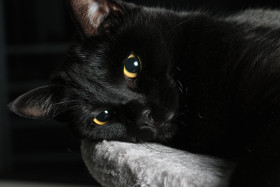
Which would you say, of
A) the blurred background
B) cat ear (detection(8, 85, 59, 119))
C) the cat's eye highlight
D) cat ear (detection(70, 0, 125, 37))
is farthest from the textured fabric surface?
the blurred background

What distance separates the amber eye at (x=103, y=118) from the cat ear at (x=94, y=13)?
24 cm

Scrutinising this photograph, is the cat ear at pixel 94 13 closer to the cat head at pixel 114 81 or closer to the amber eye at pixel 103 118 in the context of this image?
the cat head at pixel 114 81

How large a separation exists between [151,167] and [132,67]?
0.99 ft

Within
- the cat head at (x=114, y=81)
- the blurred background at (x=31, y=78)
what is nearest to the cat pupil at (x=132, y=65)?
the cat head at (x=114, y=81)

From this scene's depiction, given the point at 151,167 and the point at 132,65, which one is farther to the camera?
the point at 132,65

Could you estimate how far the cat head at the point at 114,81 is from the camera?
102cm

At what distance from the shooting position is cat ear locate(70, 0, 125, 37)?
1.07 metres

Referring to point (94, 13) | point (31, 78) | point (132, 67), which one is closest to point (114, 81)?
point (132, 67)

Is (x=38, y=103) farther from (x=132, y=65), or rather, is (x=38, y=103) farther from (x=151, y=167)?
(x=151, y=167)

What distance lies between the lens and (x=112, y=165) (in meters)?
0.98

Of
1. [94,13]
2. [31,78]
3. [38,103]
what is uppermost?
[94,13]

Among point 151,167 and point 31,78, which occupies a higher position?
point 151,167

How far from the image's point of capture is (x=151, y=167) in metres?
0.83

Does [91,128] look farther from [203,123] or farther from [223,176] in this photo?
[223,176]
